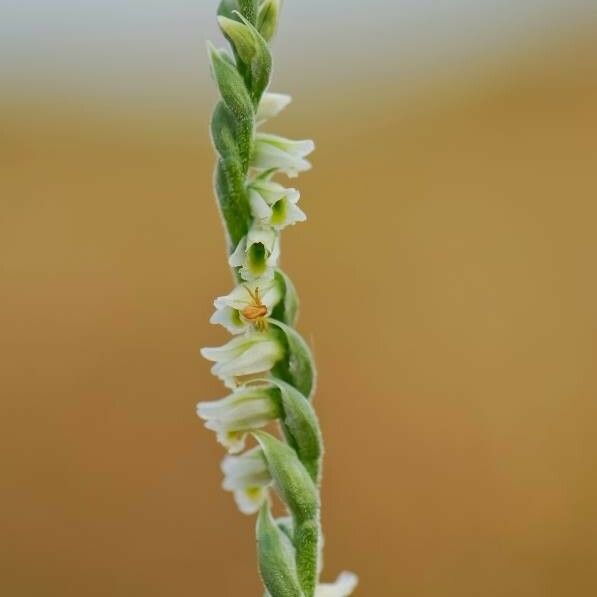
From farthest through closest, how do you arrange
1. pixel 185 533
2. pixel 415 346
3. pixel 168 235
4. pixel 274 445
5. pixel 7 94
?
pixel 7 94 < pixel 168 235 < pixel 415 346 < pixel 185 533 < pixel 274 445

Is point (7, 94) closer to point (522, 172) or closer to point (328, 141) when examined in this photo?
point (328, 141)

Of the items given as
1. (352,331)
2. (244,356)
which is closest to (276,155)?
(244,356)

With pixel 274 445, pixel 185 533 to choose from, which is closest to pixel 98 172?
pixel 185 533

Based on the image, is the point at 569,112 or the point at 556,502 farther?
the point at 569,112

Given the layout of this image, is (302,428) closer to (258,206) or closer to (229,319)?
(229,319)

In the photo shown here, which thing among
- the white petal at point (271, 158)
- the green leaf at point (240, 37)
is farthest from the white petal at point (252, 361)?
the green leaf at point (240, 37)

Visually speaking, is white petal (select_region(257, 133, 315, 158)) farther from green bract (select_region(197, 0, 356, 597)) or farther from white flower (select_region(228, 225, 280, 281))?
white flower (select_region(228, 225, 280, 281))

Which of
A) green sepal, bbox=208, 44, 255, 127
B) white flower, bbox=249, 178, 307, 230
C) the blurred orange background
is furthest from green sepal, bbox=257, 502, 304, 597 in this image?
the blurred orange background

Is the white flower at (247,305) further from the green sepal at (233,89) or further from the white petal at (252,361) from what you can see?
the green sepal at (233,89)
